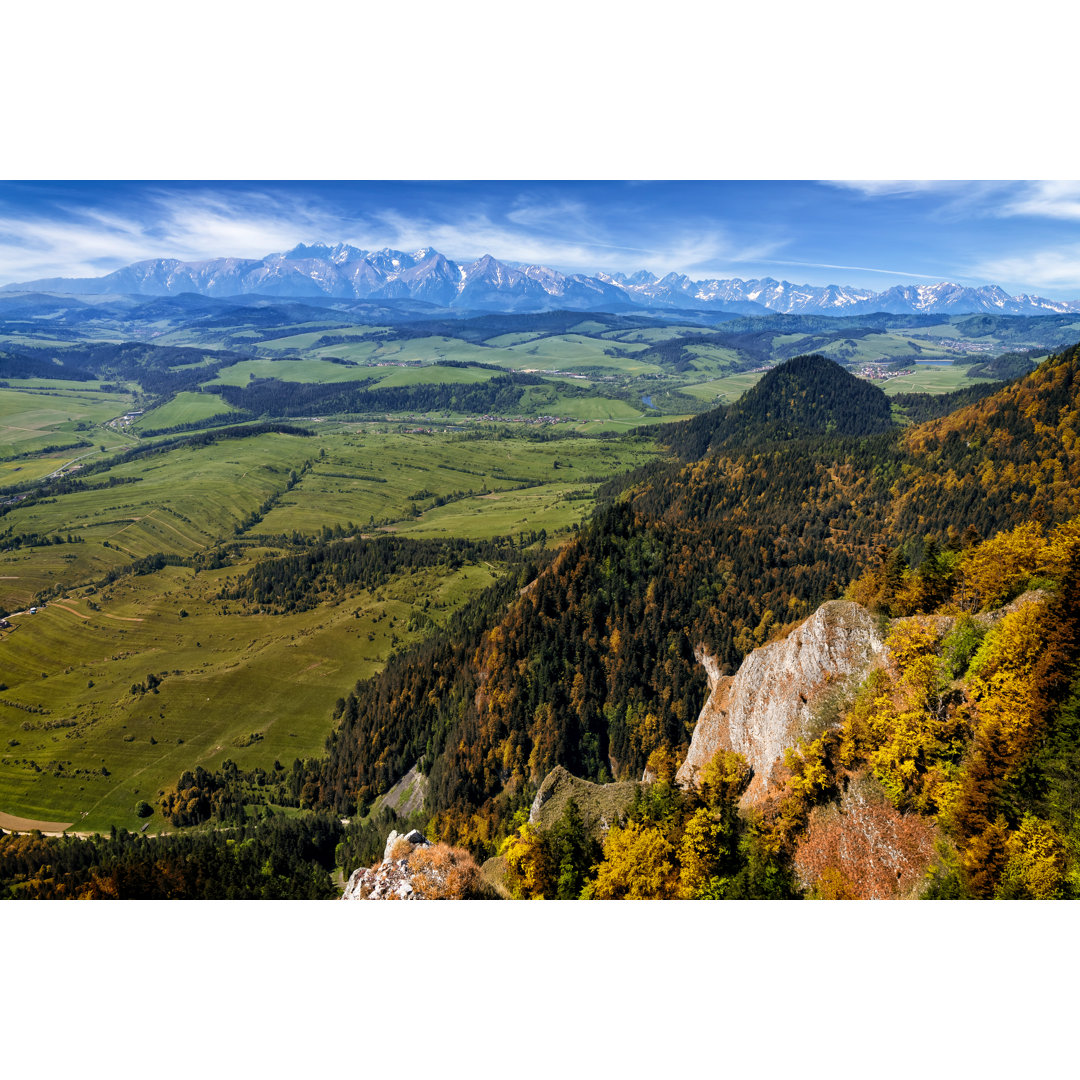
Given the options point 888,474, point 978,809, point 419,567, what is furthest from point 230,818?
point 888,474

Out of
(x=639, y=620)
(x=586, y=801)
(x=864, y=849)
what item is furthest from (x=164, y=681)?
(x=864, y=849)

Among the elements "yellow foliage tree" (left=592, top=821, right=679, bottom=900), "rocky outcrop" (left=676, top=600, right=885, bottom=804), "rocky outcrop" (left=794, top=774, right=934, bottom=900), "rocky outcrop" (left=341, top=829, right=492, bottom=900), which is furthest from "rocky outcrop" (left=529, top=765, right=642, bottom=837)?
"rocky outcrop" (left=794, top=774, right=934, bottom=900)

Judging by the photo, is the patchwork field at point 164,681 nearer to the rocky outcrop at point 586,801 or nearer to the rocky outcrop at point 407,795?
the rocky outcrop at point 407,795

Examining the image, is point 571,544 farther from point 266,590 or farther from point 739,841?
point 266,590

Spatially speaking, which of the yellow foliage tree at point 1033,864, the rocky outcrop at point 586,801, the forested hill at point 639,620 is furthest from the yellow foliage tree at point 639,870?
the forested hill at point 639,620

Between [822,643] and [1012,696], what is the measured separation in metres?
11.1

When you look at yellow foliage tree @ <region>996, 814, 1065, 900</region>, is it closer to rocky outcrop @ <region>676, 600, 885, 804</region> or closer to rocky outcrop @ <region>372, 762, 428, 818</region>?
rocky outcrop @ <region>676, 600, 885, 804</region>

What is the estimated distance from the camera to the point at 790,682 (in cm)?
3272

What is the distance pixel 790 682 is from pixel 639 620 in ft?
167

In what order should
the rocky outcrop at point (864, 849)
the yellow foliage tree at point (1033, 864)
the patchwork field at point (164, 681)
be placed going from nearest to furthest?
the yellow foliage tree at point (1033, 864) < the rocky outcrop at point (864, 849) < the patchwork field at point (164, 681)

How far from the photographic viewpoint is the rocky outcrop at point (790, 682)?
2958 cm

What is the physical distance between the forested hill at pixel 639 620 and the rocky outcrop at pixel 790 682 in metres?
9.19

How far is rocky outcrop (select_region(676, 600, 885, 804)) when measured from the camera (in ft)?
97.0

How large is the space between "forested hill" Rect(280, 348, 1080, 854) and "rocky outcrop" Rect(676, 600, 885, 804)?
9.19 metres
